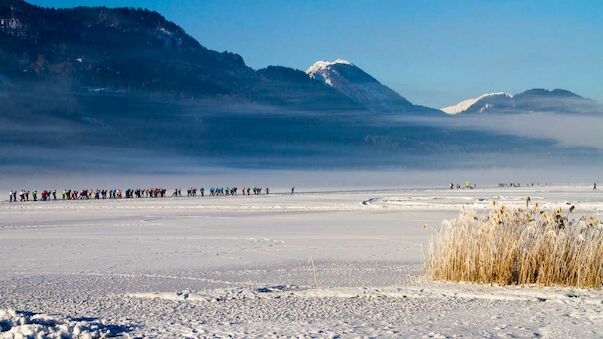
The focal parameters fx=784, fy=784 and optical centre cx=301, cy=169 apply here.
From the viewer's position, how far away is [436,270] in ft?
40.2

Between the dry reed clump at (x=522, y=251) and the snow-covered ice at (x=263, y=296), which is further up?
the dry reed clump at (x=522, y=251)

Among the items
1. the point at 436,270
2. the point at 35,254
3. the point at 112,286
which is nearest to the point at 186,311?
the point at 112,286

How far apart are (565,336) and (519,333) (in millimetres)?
464

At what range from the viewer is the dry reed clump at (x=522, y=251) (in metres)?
11.2

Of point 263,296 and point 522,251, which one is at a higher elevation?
point 522,251

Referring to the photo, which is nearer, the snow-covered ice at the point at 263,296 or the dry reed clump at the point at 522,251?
the snow-covered ice at the point at 263,296

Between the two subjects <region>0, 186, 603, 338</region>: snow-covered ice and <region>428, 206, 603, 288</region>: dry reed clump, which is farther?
<region>428, 206, 603, 288</region>: dry reed clump

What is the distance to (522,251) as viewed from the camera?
37.9 feet

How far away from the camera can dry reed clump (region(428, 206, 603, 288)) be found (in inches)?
441

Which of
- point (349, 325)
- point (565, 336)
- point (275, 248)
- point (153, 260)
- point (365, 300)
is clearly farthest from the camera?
point (275, 248)

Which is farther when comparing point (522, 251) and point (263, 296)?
point (522, 251)

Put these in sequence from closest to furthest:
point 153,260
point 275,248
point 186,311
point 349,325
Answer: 1. point 349,325
2. point 186,311
3. point 153,260
4. point 275,248

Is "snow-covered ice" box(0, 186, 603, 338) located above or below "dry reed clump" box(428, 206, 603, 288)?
below

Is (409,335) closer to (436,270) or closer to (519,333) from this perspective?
(519,333)
